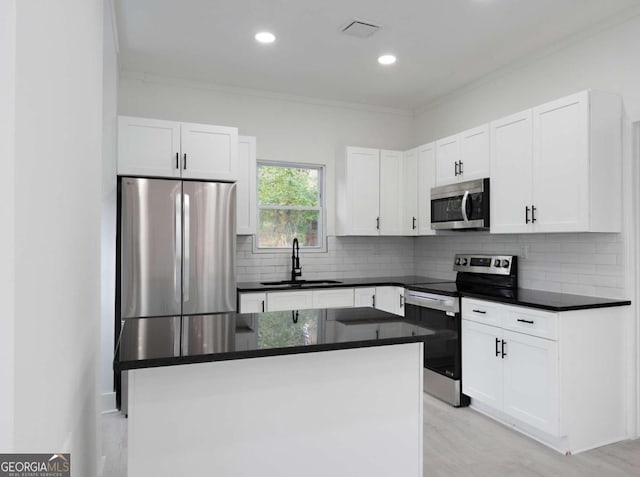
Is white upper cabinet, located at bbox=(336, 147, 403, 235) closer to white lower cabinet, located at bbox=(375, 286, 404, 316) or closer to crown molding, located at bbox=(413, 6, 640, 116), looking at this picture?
white lower cabinet, located at bbox=(375, 286, 404, 316)

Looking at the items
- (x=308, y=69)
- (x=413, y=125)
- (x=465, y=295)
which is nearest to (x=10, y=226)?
(x=465, y=295)

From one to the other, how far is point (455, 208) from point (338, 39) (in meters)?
1.84

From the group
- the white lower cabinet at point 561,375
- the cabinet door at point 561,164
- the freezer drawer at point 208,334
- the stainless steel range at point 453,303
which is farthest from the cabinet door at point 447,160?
the freezer drawer at point 208,334

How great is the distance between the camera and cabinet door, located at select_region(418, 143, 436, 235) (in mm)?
4531

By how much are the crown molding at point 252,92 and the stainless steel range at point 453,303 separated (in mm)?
2129

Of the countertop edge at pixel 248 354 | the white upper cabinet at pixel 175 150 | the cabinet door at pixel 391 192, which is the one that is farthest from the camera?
the cabinet door at pixel 391 192

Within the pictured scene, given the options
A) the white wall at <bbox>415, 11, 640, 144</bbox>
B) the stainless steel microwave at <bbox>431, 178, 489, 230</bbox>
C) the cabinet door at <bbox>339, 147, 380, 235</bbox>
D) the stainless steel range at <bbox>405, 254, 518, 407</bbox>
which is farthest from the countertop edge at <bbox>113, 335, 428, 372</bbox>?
the cabinet door at <bbox>339, 147, 380, 235</bbox>

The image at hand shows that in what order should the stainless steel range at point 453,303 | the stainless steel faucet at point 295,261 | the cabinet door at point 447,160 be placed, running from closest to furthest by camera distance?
the stainless steel range at point 453,303 < the cabinet door at point 447,160 < the stainless steel faucet at point 295,261

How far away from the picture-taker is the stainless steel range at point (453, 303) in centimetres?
378

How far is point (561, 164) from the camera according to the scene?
318 cm

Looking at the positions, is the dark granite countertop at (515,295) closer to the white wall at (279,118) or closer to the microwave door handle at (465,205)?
the microwave door handle at (465,205)

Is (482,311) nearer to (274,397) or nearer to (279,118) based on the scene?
(274,397)

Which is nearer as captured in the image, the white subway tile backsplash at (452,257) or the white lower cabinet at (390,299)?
the white subway tile backsplash at (452,257)

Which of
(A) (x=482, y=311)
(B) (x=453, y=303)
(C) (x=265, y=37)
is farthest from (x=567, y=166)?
(C) (x=265, y=37)
